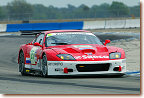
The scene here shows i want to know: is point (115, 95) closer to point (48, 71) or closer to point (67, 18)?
point (48, 71)

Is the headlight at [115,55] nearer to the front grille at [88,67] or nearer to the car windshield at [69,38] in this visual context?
the front grille at [88,67]

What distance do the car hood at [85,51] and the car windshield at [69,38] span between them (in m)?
0.38

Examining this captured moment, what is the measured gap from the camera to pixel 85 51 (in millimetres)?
9961

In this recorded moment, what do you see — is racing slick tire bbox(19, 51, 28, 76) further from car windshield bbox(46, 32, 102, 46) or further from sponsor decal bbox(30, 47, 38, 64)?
car windshield bbox(46, 32, 102, 46)

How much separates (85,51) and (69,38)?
1.11 meters

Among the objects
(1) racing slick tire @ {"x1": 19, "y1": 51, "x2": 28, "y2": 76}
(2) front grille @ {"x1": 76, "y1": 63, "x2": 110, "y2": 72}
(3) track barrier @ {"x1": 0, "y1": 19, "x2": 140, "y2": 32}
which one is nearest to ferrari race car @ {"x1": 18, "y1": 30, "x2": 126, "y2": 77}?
(2) front grille @ {"x1": 76, "y1": 63, "x2": 110, "y2": 72}

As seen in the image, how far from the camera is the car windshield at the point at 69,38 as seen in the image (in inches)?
426

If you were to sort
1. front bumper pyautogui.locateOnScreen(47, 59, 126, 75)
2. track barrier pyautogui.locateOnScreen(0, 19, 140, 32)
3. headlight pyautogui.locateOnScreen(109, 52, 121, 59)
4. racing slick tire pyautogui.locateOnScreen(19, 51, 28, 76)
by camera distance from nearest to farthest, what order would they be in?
1. front bumper pyautogui.locateOnScreen(47, 59, 126, 75)
2. headlight pyautogui.locateOnScreen(109, 52, 121, 59)
3. racing slick tire pyautogui.locateOnScreen(19, 51, 28, 76)
4. track barrier pyautogui.locateOnScreen(0, 19, 140, 32)

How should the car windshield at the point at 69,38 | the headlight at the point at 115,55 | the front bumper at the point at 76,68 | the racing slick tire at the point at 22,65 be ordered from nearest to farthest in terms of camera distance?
the front bumper at the point at 76,68 < the headlight at the point at 115,55 < the car windshield at the point at 69,38 < the racing slick tire at the point at 22,65

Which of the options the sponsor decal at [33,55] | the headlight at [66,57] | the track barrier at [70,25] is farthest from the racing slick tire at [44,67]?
the track barrier at [70,25]

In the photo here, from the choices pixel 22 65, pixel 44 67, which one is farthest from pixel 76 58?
pixel 22 65

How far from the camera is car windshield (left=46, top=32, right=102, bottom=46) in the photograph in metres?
10.8

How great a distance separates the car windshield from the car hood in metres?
0.38

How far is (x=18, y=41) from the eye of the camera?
1064 inches
